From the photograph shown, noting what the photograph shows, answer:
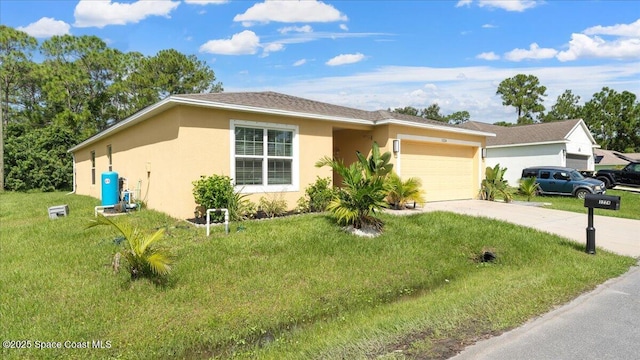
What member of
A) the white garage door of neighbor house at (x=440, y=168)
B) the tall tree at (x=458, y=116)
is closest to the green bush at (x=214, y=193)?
the white garage door of neighbor house at (x=440, y=168)

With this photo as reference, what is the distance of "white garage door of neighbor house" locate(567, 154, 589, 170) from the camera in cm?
2452

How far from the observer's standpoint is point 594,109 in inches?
1687

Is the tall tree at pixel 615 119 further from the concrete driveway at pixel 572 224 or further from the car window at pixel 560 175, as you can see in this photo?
the concrete driveway at pixel 572 224

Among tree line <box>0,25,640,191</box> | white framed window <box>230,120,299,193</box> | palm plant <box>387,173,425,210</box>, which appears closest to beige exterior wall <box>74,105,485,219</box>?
white framed window <box>230,120,299,193</box>

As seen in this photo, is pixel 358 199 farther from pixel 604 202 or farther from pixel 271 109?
pixel 604 202

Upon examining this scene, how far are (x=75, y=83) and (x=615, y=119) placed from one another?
187ft

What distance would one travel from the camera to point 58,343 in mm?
3449

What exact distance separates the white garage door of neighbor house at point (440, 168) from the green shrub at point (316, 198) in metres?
3.35

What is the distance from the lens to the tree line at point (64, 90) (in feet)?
83.4

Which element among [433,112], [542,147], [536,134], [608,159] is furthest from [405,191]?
[433,112]

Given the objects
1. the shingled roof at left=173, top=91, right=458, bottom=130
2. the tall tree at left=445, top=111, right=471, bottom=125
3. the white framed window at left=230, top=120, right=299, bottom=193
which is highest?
the tall tree at left=445, top=111, right=471, bottom=125

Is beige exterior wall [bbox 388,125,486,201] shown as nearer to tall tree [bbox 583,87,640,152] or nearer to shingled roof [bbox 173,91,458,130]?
shingled roof [bbox 173,91,458,130]

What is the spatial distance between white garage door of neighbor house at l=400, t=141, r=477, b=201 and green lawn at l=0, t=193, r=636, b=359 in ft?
16.8

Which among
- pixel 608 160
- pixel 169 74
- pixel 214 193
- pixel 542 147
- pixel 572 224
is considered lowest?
pixel 572 224
